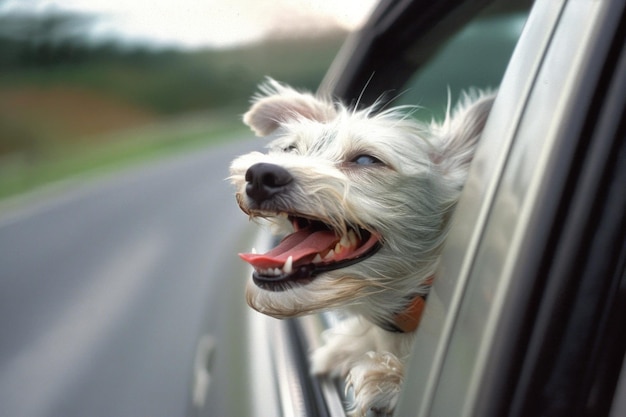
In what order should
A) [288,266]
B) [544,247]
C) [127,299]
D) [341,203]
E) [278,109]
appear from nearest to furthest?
[544,247]
[288,266]
[341,203]
[278,109]
[127,299]

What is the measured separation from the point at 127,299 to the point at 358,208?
434cm

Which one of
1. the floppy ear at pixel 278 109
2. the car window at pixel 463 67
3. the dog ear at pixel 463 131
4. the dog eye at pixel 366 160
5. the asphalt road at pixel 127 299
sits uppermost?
the car window at pixel 463 67

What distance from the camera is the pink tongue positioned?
66.8 inches

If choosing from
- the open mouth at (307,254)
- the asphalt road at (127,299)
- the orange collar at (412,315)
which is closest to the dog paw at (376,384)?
the orange collar at (412,315)

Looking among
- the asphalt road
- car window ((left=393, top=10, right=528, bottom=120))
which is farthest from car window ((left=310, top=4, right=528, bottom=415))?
the asphalt road

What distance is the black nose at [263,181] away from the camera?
177cm

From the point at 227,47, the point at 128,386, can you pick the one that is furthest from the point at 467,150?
the point at 128,386

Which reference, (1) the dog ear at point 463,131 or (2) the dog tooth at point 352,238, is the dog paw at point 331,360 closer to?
(2) the dog tooth at point 352,238

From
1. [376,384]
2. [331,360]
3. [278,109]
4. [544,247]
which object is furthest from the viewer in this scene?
[331,360]

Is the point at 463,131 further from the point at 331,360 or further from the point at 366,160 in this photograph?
the point at 331,360

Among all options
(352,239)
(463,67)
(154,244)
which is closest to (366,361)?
(352,239)

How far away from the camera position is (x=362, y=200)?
6.21 feet

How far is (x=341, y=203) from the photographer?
1822mm

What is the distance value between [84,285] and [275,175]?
19.4 ft
